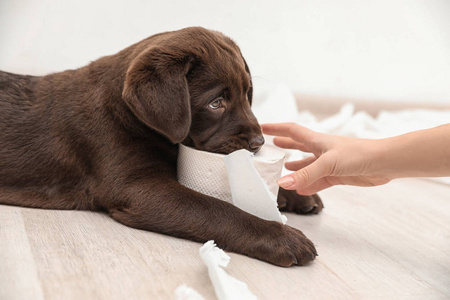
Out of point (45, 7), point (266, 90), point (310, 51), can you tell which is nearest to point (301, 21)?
point (310, 51)

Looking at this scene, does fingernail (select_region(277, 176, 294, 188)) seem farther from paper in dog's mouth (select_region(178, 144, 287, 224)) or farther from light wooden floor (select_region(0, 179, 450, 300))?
light wooden floor (select_region(0, 179, 450, 300))

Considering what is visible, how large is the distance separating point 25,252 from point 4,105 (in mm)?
951

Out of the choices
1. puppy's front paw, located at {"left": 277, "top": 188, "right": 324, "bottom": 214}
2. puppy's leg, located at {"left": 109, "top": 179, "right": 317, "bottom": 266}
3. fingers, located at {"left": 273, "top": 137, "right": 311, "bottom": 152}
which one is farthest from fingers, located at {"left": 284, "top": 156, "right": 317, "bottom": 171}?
puppy's leg, located at {"left": 109, "top": 179, "right": 317, "bottom": 266}

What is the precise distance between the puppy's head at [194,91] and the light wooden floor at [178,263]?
18.3 inches

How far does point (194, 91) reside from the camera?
6.67 feet

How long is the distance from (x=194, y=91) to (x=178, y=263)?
2.53ft

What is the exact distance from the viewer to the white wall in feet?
13.8

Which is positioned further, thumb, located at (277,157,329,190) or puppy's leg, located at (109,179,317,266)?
thumb, located at (277,157,329,190)

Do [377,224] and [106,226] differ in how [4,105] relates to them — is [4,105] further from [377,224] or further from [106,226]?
[377,224]

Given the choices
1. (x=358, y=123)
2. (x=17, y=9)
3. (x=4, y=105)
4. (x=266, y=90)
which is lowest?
(x=358, y=123)

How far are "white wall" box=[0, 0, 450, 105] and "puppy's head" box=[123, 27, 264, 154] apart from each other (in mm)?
2395

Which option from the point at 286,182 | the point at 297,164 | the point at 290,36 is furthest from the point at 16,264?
the point at 290,36

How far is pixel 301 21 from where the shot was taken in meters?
5.45

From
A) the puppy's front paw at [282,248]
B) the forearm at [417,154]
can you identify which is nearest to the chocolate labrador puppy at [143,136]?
the puppy's front paw at [282,248]
